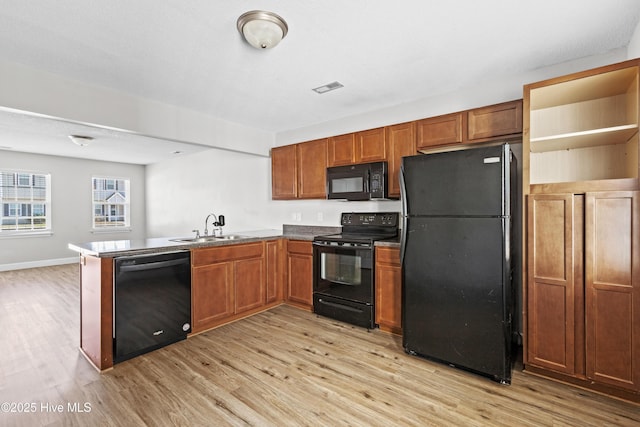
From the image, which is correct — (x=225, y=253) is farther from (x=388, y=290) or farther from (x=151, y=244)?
(x=388, y=290)

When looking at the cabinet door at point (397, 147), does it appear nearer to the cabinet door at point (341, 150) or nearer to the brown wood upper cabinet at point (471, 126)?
the brown wood upper cabinet at point (471, 126)

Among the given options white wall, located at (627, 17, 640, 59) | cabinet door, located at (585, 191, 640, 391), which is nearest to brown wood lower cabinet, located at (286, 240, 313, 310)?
cabinet door, located at (585, 191, 640, 391)

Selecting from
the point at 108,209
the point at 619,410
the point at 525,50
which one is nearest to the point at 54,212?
the point at 108,209

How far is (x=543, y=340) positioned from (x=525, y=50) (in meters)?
2.21

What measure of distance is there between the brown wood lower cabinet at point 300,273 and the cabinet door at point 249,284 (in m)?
0.37

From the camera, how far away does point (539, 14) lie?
187cm

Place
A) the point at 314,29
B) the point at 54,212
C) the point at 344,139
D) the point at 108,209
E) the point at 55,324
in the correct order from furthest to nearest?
the point at 108,209
the point at 54,212
the point at 344,139
the point at 55,324
the point at 314,29

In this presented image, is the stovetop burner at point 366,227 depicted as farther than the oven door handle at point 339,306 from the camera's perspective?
Yes

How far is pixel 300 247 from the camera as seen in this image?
12.4ft

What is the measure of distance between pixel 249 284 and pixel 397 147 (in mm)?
2333

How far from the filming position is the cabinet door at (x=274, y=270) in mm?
3805

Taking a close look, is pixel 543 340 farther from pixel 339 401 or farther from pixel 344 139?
pixel 344 139

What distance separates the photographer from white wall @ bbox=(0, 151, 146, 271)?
607 cm

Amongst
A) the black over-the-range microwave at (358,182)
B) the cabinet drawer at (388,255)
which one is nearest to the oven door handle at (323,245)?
the cabinet drawer at (388,255)
